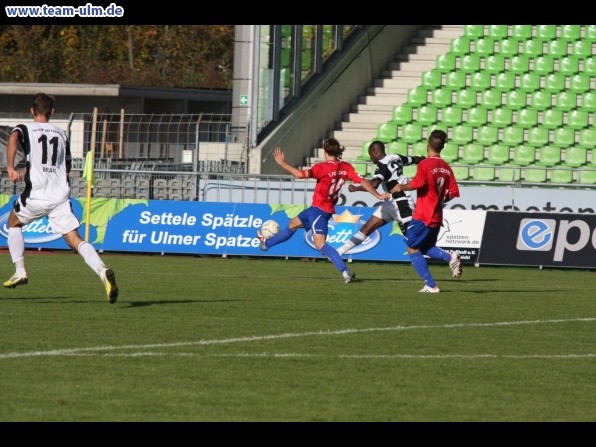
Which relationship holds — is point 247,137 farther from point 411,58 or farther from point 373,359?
point 373,359

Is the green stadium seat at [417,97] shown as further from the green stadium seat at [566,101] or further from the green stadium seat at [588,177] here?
the green stadium seat at [588,177]

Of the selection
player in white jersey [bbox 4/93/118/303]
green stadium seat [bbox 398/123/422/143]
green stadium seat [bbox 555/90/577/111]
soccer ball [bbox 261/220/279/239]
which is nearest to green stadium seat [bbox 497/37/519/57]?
green stadium seat [bbox 555/90/577/111]

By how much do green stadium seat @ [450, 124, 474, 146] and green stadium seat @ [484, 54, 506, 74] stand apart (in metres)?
2.26

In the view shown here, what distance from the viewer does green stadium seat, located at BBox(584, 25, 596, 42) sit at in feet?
113

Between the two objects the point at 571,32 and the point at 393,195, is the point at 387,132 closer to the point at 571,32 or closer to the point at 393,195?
the point at 571,32

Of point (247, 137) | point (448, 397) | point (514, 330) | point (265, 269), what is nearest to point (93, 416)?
point (448, 397)

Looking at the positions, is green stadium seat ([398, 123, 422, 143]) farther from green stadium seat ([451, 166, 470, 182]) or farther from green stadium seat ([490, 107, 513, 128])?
green stadium seat ([451, 166, 470, 182])

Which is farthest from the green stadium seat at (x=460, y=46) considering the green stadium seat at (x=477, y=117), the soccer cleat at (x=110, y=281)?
the soccer cleat at (x=110, y=281)

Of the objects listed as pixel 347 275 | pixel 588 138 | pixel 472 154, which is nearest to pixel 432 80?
pixel 472 154

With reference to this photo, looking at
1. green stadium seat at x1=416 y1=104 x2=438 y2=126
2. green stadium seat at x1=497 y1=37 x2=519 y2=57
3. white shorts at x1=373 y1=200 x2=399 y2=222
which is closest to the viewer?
white shorts at x1=373 y1=200 x2=399 y2=222

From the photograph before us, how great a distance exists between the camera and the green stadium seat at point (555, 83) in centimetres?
3344

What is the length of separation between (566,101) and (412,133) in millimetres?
3877

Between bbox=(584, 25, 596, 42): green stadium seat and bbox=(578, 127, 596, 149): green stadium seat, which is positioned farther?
bbox=(584, 25, 596, 42): green stadium seat
